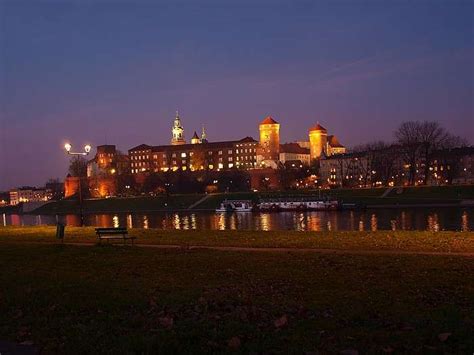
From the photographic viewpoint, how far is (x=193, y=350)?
20.4 ft

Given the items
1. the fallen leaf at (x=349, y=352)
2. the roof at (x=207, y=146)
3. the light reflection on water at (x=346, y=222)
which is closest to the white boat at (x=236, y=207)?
the light reflection on water at (x=346, y=222)

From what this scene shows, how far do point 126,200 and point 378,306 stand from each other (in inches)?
4338

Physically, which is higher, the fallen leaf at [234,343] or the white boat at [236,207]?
the white boat at [236,207]

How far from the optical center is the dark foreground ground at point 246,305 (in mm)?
6438

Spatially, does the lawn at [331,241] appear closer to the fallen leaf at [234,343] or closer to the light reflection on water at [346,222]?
the fallen leaf at [234,343]

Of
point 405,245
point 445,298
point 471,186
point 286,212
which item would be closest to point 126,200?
point 286,212

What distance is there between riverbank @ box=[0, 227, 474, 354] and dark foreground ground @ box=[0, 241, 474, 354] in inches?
0.8

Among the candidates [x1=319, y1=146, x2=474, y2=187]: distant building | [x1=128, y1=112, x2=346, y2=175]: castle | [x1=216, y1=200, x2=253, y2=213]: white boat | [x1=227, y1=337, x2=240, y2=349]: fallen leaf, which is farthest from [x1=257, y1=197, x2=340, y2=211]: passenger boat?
[x1=128, y1=112, x2=346, y2=175]: castle

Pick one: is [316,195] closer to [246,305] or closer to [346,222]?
[346,222]

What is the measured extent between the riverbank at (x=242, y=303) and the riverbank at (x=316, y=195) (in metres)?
68.4

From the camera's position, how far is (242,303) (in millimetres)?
8422

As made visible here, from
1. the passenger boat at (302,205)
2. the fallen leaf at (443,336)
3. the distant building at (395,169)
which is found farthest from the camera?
the distant building at (395,169)

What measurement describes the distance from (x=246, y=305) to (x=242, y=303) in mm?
174

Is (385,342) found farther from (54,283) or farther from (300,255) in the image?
(300,255)
